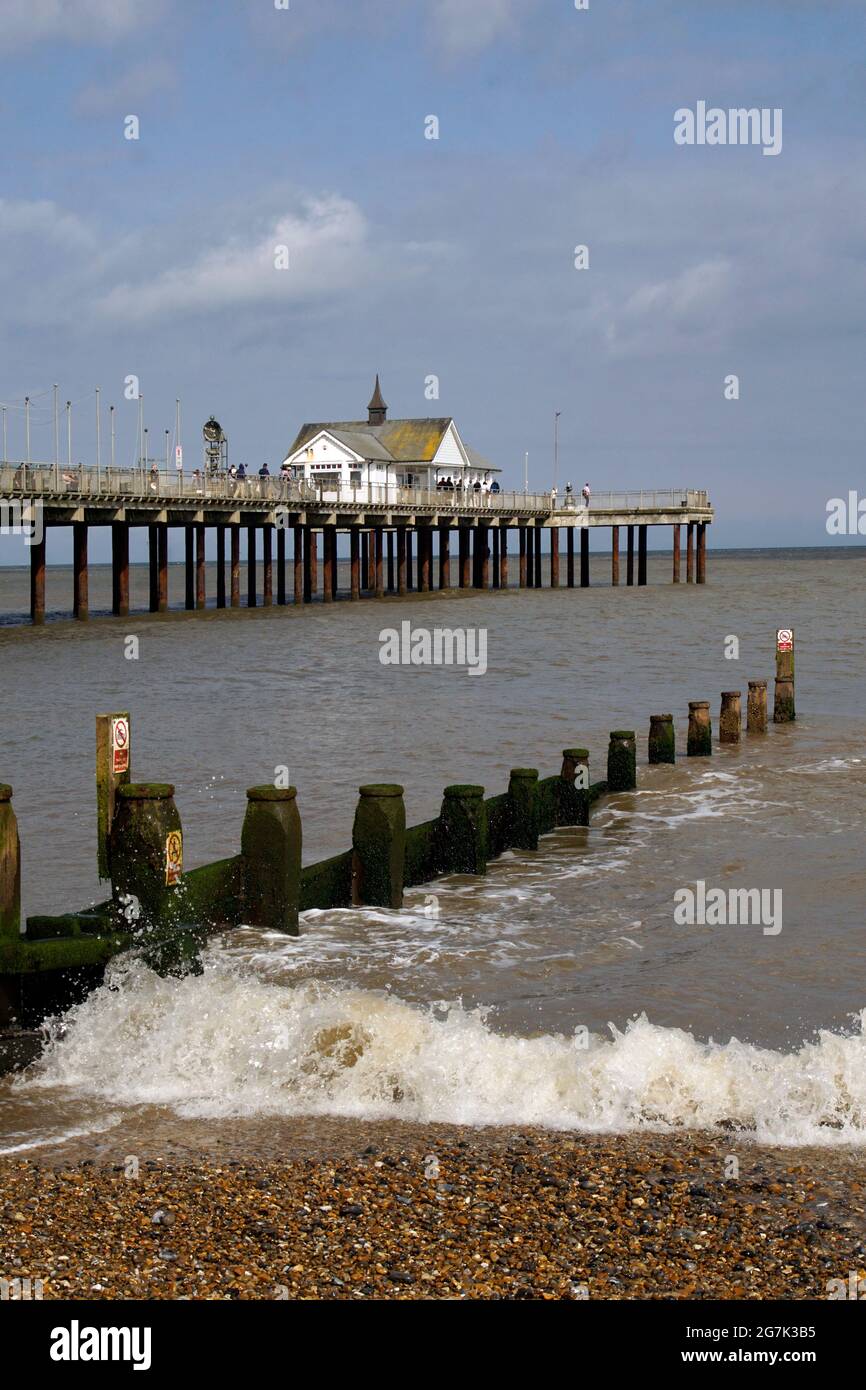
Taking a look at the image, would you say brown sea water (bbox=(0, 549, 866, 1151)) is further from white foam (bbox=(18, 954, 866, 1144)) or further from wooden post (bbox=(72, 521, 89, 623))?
wooden post (bbox=(72, 521, 89, 623))

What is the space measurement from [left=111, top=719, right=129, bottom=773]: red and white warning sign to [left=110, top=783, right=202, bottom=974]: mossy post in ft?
1.85

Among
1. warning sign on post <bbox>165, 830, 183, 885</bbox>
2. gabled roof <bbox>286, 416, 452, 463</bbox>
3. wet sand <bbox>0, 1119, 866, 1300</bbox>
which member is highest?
gabled roof <bbox>286, 416, 452, 463</bbox>

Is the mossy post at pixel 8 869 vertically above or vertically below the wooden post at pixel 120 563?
below

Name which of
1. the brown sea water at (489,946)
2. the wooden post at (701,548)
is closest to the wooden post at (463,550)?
the wooden post at (701,548)

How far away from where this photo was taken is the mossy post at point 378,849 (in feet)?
38.7

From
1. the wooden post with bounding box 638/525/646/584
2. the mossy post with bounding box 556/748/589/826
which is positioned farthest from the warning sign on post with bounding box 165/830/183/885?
the wooden post with bounding box 638/525/646/584

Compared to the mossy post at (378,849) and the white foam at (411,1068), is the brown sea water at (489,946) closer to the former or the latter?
the white foam at (411,1068)

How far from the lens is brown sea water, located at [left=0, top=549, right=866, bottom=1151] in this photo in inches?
307

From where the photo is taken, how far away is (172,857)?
9211mm

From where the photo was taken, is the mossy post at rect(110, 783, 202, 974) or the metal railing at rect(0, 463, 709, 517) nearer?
the mossy post at rect(110, 783, 202, 974)

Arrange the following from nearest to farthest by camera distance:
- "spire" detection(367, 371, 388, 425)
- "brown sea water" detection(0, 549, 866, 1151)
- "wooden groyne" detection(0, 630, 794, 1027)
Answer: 1. "brown sea water" detection(0, 549, 866, 1151)
2. "wooden groyne" detection(0, 630, 794, 1027)
3. "spire" detection(367, 371, 388, 425)

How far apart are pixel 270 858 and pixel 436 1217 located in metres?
4.68

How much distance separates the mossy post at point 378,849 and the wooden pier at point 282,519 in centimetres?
3267

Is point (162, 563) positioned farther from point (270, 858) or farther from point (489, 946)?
point (270, 858)
